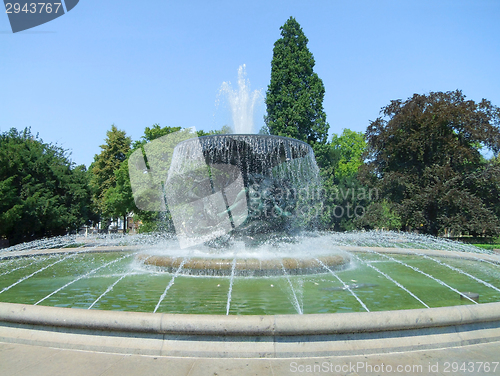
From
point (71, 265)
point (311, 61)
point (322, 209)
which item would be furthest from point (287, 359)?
point (311, 61)

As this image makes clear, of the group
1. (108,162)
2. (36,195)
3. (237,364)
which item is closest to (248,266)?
(237,364)

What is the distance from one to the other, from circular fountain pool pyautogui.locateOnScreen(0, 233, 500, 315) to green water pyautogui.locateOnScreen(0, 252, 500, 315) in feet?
0.05

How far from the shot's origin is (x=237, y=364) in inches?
161

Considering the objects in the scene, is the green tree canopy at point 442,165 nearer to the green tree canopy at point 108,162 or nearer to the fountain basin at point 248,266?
the fountain basin at point 248,266

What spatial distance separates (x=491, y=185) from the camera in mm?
29062

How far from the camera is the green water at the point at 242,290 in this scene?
6445 mm

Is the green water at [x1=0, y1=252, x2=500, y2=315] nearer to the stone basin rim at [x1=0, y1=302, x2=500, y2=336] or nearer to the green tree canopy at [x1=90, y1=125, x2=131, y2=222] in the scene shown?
the stone basin rim at [x1=0, y1=302, x2=500, y2=336]

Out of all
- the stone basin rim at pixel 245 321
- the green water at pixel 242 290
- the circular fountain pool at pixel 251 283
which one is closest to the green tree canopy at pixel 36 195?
the circular fountain pool at pixel 251 283

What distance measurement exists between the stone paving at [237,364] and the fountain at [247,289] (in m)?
0.15

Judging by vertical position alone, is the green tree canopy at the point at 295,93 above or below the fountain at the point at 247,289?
above

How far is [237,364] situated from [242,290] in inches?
141

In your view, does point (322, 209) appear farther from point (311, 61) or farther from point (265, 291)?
point (265, 291)

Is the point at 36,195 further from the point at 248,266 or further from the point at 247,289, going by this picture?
the point at 247,289

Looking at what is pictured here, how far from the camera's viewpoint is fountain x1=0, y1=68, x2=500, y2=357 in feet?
14.4
